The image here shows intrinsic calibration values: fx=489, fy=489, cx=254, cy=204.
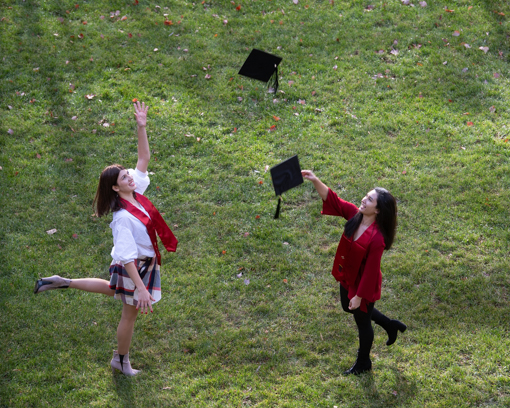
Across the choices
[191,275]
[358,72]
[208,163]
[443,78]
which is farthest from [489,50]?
[191,275]

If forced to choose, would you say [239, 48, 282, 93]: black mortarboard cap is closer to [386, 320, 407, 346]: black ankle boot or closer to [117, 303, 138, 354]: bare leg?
[117, 303, 138, 354]: bare leg

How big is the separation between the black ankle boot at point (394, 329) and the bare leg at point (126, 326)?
2.50 metres

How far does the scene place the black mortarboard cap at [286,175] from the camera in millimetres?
4480

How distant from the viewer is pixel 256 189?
7113 mm

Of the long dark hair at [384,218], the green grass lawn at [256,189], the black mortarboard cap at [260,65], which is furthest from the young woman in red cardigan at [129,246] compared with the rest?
the black mortarboard cap at [260,65]

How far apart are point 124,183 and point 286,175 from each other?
57.8 inches

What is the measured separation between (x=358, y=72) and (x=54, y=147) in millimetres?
5430

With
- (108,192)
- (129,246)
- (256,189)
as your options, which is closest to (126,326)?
(129,246)

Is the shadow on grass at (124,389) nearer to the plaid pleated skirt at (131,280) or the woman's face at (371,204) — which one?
the plaid pleated skirt at (131,280)

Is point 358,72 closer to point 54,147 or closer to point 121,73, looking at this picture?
point 121,73

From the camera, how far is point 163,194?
7.04 metres

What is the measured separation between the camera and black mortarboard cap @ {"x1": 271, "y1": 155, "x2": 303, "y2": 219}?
4.48 meters

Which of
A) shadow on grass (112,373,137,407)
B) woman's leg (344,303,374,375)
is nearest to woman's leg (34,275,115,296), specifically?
shadow on grass (112,373,137,407)

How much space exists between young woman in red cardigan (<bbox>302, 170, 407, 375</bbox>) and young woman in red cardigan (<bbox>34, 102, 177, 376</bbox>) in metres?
1.53
